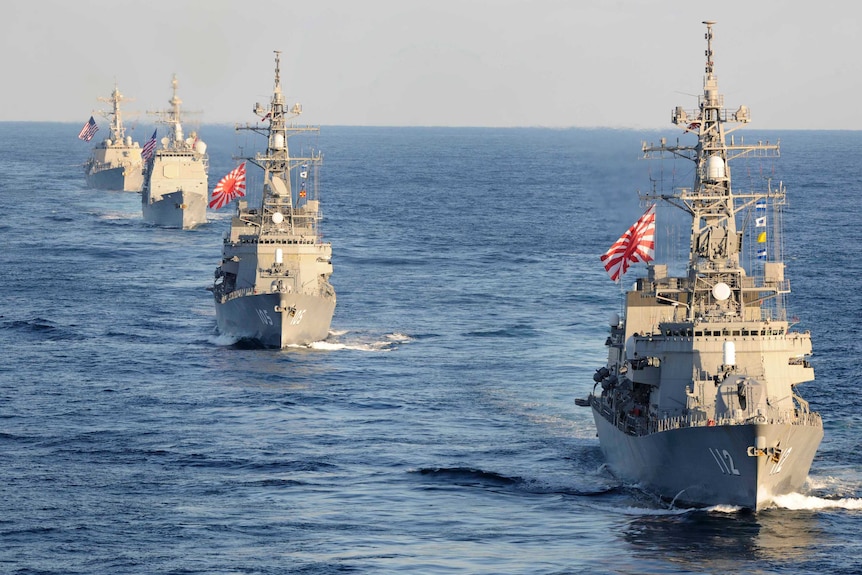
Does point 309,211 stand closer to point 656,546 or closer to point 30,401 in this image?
point 30,401

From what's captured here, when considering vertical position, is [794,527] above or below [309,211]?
below

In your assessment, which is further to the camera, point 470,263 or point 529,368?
point 470,263

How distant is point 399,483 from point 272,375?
19.9m

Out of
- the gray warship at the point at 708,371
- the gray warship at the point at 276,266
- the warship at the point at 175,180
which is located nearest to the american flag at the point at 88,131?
the warship at the point at 175,180

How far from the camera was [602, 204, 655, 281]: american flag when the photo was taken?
1949 inches

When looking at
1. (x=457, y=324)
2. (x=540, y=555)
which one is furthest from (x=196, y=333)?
(x=540, y=555)

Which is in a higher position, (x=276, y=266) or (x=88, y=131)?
(x=88, y=131)

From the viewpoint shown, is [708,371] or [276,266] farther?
[276,266]

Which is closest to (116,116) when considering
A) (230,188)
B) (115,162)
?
(115,162)

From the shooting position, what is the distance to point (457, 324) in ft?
255

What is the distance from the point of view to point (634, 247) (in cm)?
4981

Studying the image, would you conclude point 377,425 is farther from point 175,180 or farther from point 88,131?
point 88,131

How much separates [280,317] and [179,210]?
60.2 meters

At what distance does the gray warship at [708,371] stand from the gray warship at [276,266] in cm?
2357
